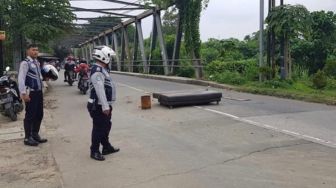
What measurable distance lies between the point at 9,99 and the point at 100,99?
4.42 m

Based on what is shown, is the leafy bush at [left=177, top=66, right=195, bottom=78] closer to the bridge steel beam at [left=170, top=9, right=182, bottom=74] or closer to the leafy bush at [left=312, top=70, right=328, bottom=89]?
the bridge steel beam at [left=170, top=9, right=182, bottom=74]

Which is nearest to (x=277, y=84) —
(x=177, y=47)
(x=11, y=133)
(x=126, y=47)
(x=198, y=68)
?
(x=198, y=68)

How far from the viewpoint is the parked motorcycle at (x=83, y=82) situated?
1801 centimetres

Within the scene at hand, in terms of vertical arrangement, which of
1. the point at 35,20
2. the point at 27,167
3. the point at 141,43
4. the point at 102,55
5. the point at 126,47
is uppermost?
the point at 35,20

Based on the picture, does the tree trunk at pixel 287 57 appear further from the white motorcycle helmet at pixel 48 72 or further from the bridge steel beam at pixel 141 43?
the bridge steel beam at pixel 141 43

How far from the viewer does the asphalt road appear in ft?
19.2

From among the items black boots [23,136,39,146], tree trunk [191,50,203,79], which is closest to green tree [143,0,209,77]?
tree trunk [191,50,203,79]

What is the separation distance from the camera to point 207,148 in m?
7.59

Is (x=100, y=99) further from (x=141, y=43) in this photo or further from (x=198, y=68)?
(x=141, y=43)

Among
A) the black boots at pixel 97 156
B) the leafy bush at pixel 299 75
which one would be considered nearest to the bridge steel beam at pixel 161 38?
the leafy bush at pixel 299 75

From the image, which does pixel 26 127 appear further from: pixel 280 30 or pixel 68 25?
pixel 68 25

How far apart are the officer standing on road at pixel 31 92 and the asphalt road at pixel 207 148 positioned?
1.54 feet

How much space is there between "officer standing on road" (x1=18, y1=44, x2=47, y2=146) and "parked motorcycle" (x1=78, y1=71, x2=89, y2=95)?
963cm

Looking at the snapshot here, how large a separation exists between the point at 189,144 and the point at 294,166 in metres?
2.09
